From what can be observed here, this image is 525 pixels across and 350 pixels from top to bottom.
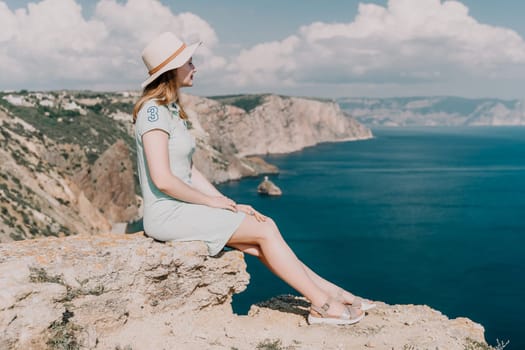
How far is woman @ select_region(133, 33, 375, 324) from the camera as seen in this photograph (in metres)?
6.23

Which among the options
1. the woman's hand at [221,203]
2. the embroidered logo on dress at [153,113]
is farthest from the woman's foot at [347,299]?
the embroidered logo on dress at [153,113]

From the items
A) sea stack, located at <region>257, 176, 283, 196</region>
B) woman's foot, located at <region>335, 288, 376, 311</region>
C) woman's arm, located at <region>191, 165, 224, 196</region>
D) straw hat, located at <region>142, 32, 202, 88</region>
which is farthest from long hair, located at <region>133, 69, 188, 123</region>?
sea stack, located at <region>257, 176, 283, 196</region>

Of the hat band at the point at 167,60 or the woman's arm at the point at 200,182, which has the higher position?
the hat band at the point at 167,60

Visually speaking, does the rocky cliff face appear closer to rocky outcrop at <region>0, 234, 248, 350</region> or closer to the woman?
rocky outcrop at <region>0, 234, 248, 350</region>

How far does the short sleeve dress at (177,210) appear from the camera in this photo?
642cm

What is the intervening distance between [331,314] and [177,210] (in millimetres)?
2541

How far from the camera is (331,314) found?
6723mm

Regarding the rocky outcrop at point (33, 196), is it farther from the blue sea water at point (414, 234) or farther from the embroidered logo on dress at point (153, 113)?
the embroidered logo on dress at point (153, 113)

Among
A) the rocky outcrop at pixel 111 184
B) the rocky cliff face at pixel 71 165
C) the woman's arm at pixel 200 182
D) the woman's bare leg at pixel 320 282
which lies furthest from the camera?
the rocky outcrop at pixel 111 184

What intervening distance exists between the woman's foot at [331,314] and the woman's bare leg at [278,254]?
2cm

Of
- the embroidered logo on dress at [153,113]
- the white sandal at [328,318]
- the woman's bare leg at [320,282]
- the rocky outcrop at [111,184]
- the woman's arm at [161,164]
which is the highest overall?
the embroidered logo on dress at [153,113]

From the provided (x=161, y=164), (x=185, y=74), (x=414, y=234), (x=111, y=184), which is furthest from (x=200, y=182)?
(x=414, y=234)

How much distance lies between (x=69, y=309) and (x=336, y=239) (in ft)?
186

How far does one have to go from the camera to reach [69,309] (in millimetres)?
5750
